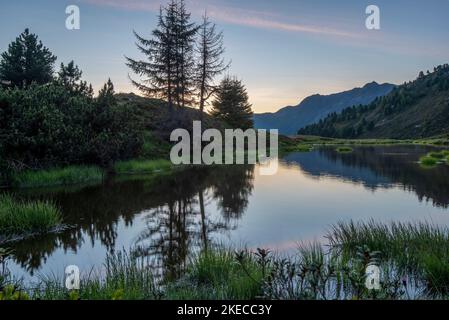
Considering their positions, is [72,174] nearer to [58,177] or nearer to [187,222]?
[58,177]

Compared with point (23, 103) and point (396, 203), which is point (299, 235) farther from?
point (23, 103)

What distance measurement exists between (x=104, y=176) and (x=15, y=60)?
2367 centimetres

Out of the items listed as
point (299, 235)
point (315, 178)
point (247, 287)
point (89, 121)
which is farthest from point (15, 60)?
point (247, 287)

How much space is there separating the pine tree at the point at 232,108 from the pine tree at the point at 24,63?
1405 inches

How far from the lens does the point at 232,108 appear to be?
246 feet

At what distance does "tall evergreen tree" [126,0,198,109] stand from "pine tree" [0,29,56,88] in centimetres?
1103

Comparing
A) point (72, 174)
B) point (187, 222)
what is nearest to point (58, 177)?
point (72, 174)

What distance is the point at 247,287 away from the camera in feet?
23.1

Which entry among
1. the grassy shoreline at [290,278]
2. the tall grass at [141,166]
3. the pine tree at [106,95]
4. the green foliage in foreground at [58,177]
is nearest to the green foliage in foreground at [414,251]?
the grassy shoreline at [290,278]

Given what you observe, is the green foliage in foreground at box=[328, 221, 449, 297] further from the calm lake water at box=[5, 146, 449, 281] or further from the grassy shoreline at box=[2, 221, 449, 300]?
the calm lake water at box=[5, 146, 449, 281]

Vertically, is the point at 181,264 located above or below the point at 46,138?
below

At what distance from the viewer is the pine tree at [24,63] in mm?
43156
